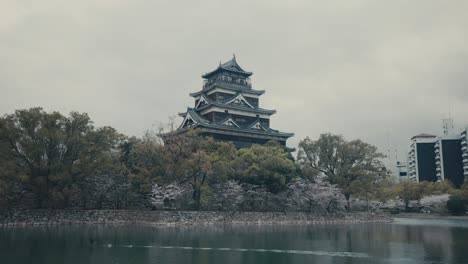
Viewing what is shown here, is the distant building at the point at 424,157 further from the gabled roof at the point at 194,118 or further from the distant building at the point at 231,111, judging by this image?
the gabled roof at the point at 194,118

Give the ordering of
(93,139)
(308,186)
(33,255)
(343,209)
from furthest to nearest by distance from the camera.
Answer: (343,209), (308,186), (93,139), (33,255)

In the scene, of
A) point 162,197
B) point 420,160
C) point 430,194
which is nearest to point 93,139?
point 162,197

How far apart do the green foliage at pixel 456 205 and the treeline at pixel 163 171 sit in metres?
14.1

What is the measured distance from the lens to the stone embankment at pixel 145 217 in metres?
32.5

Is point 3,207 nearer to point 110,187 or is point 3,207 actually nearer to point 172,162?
point 110,187

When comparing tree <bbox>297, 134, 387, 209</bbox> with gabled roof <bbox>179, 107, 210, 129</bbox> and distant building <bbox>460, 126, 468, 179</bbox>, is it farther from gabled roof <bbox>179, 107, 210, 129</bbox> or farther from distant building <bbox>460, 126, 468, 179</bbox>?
distant building <bbox>460, 126, 468, 179</bbox>

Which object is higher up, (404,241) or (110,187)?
(110,187)

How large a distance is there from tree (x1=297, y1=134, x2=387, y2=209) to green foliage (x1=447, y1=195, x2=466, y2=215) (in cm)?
1424

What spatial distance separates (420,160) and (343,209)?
2022 inches

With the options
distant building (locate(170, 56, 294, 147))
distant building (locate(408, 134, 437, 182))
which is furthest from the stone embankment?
distant building (locate(408, 134, 437, 182))

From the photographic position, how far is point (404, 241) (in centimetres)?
2594

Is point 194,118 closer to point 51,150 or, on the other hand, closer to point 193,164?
point 193,164

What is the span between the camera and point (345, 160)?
47531mm

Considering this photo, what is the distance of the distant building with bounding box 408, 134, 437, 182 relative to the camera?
8956cm
